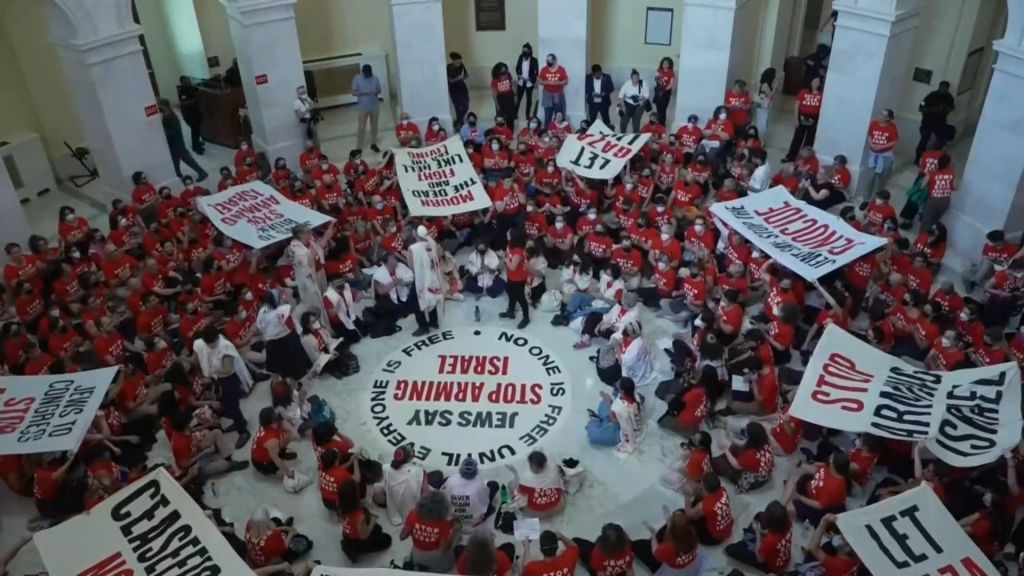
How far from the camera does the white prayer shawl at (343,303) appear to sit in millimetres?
11188

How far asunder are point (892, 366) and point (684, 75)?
905cm

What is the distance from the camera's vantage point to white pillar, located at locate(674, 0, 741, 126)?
15.3 metres

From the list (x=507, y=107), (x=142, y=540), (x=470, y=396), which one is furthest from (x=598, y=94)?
(x=142, y=540)

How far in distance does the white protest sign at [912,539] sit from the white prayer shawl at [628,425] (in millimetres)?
2751

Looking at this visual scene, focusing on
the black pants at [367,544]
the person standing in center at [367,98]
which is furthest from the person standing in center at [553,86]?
the black pants at [367,544]

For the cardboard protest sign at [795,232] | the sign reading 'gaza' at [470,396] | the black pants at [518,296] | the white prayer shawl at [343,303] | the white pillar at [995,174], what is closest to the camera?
the sign reading 'gaza' at [470,396]

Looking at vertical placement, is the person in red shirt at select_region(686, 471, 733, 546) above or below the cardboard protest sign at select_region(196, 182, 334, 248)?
below

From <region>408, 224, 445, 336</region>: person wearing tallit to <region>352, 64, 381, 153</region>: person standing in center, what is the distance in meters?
5.44

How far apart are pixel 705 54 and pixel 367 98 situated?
654 cm

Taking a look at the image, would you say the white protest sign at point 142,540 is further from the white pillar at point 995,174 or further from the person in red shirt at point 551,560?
the white pillar at point 995,174

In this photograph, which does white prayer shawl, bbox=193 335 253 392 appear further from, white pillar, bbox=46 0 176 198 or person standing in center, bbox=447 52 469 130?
person standing in center, bbox=447 52 469 130

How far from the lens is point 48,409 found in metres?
8.51

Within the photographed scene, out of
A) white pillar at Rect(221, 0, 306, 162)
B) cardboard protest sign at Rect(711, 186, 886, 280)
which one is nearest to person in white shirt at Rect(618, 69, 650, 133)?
cardboard protest sign at Rect(711, 186, 886, 280)

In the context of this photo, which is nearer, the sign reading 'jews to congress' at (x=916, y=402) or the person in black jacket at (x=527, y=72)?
the sign reading 'jews to congress' at (x=916, y=402)
